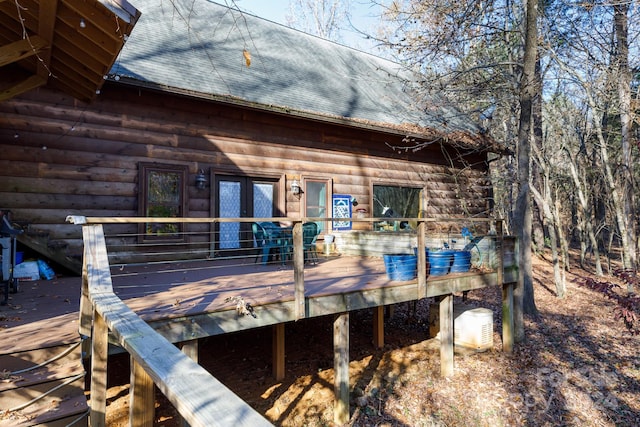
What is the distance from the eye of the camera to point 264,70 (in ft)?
32.3

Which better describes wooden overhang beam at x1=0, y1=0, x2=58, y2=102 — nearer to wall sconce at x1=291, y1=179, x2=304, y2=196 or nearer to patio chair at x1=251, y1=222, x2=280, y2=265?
patio chair at x1=251, y1=222, x2=280, y2=265

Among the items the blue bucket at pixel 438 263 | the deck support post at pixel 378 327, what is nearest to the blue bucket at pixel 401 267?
the blue bucket at pixel 438 263

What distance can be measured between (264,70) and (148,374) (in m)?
9.65

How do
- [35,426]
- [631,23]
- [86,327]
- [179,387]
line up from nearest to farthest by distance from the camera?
[179,387] < [35,426] < [86,327] < [631,23]

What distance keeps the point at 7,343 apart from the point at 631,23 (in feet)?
39.4

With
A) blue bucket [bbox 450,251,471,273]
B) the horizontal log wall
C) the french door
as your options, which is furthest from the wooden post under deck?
the french door

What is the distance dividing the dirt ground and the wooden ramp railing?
243cm

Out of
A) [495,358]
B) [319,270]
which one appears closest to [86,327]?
[319,270]

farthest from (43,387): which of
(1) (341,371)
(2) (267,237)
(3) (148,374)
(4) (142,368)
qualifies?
(2) (267,237)

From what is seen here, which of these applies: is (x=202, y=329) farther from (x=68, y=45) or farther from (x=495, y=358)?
(x=495, y=358)

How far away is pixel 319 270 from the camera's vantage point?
638cm

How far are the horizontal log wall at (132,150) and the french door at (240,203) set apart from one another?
0.22 meters

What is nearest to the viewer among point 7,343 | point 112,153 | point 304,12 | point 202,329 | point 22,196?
point 7,343

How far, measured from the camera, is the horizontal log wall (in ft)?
20.4
